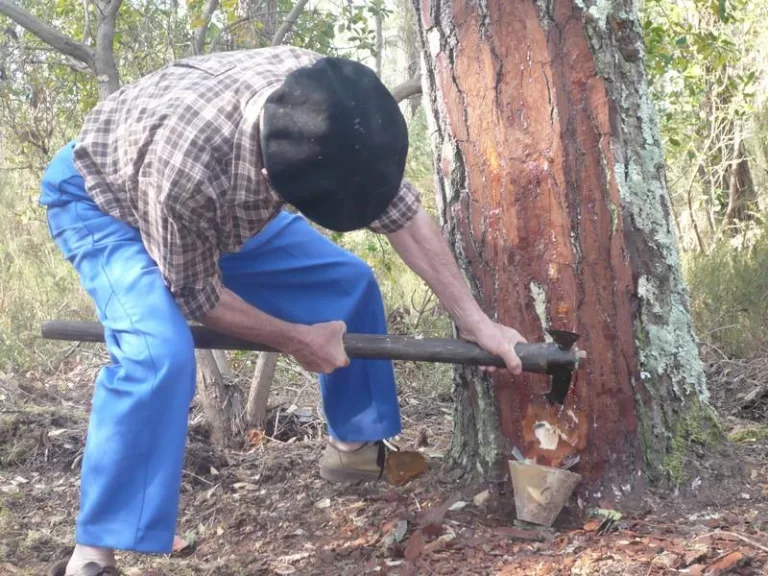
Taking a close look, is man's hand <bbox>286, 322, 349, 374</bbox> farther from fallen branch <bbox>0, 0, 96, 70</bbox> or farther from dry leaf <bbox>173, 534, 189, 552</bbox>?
fallen branch <bbox>0, 0, 96, 70</bbox>

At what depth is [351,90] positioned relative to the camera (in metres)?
2.26

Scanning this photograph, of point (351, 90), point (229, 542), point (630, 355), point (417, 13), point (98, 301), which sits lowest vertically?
point (229, 542)

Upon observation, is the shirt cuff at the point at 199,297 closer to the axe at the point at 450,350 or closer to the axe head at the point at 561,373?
the axe at the point at 450,350

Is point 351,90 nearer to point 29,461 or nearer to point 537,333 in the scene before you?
point 537,333

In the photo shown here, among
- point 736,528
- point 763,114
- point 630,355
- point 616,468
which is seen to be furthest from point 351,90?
point 763,114

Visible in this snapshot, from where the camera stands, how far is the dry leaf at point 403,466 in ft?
11.3

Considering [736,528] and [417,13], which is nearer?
[736,528]

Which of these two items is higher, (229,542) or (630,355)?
(630,355)

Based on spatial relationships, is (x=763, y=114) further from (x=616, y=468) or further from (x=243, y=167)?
(x=243, y=167)

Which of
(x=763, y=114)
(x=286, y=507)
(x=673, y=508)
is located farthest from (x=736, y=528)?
(x=763, y=114)

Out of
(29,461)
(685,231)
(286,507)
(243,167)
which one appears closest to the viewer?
(243,167)

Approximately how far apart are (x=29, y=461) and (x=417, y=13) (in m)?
2.65

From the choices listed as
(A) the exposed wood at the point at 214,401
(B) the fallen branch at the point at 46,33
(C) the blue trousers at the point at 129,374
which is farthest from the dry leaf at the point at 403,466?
(B) the fallen branch at the point at 46,33

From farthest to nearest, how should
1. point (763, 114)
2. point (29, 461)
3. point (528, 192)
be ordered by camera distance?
1. point (763, 114)
2. point (29, 461)
3. point (528, 192)
